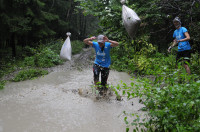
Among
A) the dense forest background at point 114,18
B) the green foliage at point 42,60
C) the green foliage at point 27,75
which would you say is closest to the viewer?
the dense forest background at point 114,18

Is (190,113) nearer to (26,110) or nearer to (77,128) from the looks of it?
(77,128)

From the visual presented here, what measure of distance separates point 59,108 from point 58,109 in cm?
7

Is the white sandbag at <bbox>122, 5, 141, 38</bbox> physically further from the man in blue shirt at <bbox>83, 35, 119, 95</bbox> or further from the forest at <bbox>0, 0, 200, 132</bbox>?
the forest at <bbox>0, 0, 200, 132</bbox>

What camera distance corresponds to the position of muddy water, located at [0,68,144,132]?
3.27m

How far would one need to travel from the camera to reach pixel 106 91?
4.98 meters

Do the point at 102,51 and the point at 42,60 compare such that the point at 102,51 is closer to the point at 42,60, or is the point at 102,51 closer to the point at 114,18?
the point at 114,18

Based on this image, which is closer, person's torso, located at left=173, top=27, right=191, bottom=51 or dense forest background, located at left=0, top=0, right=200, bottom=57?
person's torso, located at left=173, top=27, right=191, bottom=51

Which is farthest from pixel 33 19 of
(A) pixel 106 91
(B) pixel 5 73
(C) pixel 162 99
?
(C) pixel 162 99

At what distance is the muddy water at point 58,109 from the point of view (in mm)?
3271

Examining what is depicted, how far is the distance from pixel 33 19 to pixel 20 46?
7.42 ft

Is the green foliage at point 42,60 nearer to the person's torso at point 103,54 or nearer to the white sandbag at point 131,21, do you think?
the person's torso at point 103,54

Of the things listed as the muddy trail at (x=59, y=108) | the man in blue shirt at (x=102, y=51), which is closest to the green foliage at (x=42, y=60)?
the muddy trail at (x=59, y=108)

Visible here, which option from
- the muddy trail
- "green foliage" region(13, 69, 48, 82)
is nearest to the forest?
"green foliage" region(13, 69, 48, 82)

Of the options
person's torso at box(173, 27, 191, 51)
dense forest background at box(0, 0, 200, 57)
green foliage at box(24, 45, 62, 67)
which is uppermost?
dense forest background at box(0, 0, 200, 57)
